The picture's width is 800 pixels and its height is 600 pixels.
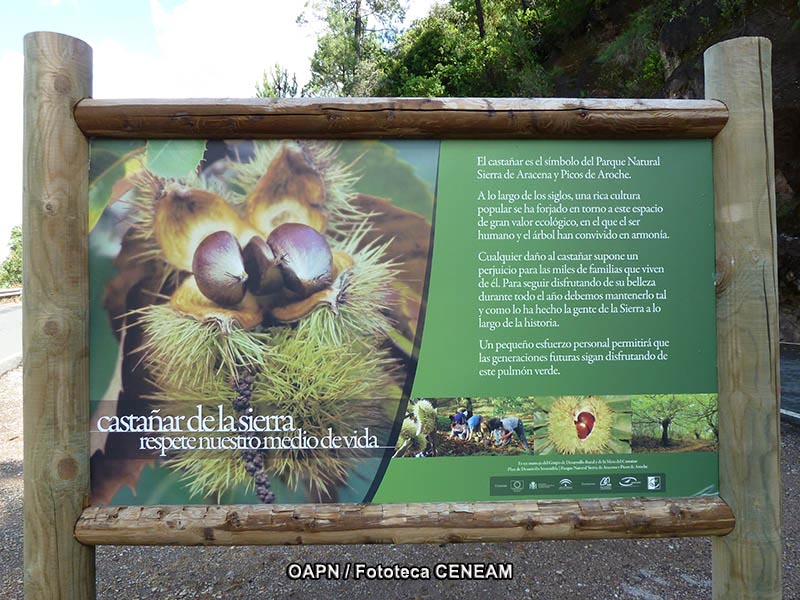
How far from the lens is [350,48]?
74.0ft

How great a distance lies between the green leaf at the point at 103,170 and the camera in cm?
172

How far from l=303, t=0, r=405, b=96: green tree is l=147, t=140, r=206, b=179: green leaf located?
21039mm

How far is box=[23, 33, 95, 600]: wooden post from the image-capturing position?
1.64 m

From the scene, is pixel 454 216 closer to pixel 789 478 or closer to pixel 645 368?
pixel 645 368

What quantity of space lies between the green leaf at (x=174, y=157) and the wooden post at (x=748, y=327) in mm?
1936

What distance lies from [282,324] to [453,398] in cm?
68

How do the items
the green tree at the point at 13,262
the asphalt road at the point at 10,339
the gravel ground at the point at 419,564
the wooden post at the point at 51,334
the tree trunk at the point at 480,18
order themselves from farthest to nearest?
the green tree at the point at 13,262, the tree trunk at the point at 480,18, the asphalt road at the point at 10,339, the gravel ground at the point at 419,564, the wooden post at the point at 51,334

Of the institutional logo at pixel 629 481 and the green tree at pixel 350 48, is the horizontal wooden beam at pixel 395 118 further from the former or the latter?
the green tree at pixel 350 48

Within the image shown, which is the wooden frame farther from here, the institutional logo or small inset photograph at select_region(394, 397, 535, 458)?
small inset photograph at select_region(394, 397, 535, 458)

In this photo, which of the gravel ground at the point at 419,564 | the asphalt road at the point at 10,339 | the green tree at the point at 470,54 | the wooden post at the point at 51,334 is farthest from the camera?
the green tree at the point at 470,54

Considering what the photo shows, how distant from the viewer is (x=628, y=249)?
5.74ft

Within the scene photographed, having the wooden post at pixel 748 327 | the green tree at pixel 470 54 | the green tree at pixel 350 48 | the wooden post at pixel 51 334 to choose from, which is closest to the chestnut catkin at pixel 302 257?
the wooden post at pixel 51 334

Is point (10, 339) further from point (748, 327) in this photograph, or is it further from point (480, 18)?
point (480, 18)

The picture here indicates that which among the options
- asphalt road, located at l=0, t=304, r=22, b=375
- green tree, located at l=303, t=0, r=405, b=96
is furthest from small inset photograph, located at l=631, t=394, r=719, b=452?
green tree, located at l=303, t=0, r=405, b=96
